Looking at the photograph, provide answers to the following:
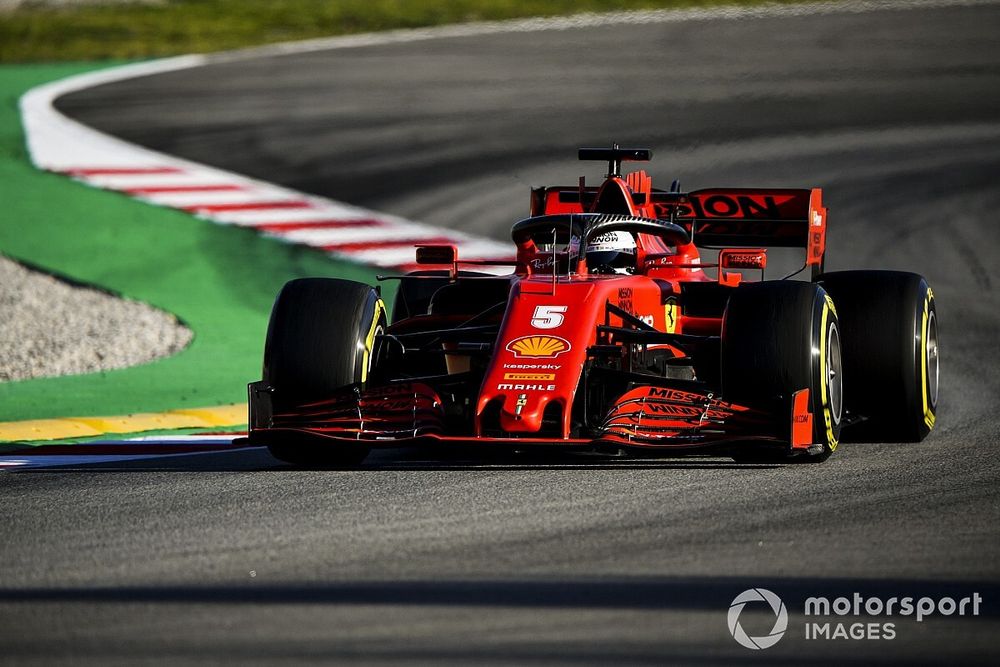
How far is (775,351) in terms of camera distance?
823cm

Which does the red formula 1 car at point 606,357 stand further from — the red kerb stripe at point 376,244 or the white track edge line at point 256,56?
the white track edge line at point 256,56

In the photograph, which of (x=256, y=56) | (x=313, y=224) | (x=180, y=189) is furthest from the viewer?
(x=256, y=56)

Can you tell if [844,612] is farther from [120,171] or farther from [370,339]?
[120,171]

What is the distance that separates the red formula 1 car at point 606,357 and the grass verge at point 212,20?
19.3m

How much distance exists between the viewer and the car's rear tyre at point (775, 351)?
8.21 meters

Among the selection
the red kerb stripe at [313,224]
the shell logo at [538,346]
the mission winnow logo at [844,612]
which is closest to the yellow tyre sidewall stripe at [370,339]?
the shell logo at [538,346]

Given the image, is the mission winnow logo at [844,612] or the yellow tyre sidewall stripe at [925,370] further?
the yellow tyre sidewall stripe at [925,370]

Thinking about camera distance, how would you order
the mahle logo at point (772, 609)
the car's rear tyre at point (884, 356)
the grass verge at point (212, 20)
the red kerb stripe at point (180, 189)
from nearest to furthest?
1. the mahle logo at point (772, 609)
2. the car's rear tyre at point (884, 356)
3. the red kerb stripe at point (180, 189)
4. the grass verge at point (212, 20)

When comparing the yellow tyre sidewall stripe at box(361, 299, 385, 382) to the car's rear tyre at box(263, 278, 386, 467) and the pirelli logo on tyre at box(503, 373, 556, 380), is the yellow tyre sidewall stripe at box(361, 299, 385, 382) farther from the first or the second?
the pirelli logo on tyre at box(503, 373, 556, 380)

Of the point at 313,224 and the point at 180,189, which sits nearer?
the point at 313,224

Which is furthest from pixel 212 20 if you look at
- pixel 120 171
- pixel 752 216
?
pixel 752 216

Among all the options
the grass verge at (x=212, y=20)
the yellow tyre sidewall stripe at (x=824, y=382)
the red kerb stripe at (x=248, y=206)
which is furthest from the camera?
the grass verge at (x=212, y=20)

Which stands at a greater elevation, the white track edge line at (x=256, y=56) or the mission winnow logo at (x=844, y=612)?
the white track edge line at (x=256, y=56)

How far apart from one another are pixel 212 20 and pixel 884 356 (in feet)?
77.7
